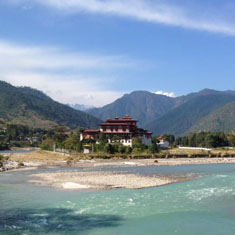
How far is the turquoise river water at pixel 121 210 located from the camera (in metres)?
24.9

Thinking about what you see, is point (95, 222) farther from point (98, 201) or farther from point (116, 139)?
point (116, 139)

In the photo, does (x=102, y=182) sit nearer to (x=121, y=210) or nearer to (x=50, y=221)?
(x=121, y=210)

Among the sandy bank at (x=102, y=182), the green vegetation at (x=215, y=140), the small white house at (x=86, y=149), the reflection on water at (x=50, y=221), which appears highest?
the green vegetation at (x=215, y=140)

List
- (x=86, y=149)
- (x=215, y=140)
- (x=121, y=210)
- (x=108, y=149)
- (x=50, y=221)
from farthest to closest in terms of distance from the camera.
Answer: (x=215, y=140)
(x=86, y=149)
(x=108, y=149)
(x=121, y=210)
(x=50, y=221)

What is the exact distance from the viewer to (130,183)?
4541 centimetres

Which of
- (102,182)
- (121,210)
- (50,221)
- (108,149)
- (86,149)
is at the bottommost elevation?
(50,221)

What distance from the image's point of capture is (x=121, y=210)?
30188mm

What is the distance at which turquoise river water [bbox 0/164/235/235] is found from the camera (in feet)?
81.7

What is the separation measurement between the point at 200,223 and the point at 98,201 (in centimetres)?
1090

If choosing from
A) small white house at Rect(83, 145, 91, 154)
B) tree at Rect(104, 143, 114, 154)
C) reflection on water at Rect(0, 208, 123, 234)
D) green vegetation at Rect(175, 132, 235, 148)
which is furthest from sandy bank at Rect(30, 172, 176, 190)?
green vegetation at Rect(175, 132, 235, 148)

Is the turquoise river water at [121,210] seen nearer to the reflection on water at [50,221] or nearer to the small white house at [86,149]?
the reflection on water at [50,221]

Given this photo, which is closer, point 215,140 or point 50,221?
point 50,221

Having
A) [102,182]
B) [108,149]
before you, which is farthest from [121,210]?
[108,149]

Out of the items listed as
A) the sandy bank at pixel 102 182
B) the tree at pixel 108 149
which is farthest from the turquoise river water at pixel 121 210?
the tree at pixel 108 149
